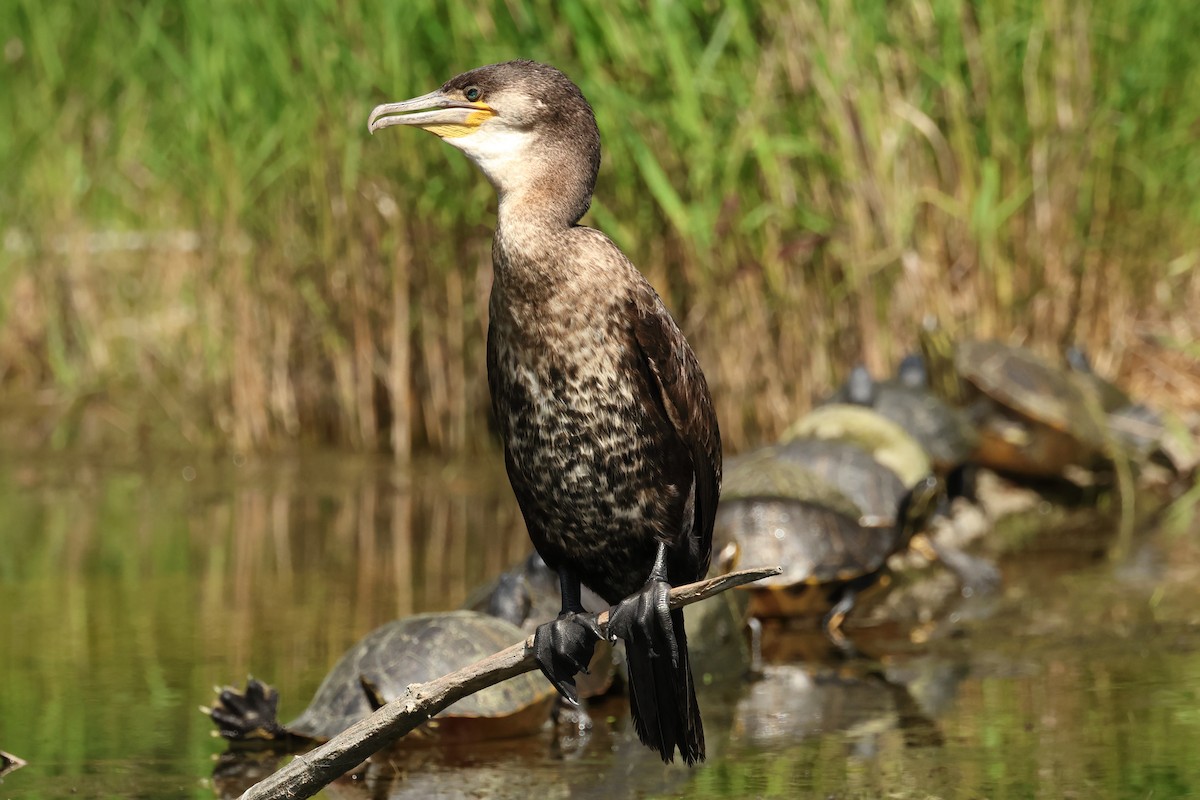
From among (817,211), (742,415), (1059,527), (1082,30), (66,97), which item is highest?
(66,97)

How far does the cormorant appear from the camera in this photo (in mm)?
2893

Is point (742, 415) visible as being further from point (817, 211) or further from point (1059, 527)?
point (1059, 527)

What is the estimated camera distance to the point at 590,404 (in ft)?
9.50

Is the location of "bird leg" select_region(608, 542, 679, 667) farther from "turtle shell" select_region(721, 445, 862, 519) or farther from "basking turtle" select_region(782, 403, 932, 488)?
"basking turtle" select_region(782, 403, 932, 488)

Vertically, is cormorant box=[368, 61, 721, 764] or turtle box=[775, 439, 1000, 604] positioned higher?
cormorant box=[368, 61, 721, 764]

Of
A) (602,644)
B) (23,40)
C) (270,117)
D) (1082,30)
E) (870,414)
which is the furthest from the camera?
(23,40)

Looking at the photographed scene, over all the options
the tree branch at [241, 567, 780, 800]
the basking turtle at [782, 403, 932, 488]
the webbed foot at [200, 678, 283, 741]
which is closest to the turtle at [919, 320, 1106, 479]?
the basking turtle at [782, 403, 932, 488]

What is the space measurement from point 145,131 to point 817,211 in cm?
409

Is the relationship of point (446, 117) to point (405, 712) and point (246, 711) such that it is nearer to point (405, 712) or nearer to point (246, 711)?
point (405, 712)

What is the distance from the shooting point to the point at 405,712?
2775mm

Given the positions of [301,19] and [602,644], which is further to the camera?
[301,19]

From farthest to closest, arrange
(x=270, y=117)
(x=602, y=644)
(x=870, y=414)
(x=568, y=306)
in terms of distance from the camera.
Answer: (x=270, y=117)
(x=870, y=414)
(x=602, y=644)
(x=568, y=306)

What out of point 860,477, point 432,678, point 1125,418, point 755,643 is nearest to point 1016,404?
point 1125,418

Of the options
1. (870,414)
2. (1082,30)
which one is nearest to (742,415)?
(870,414)
